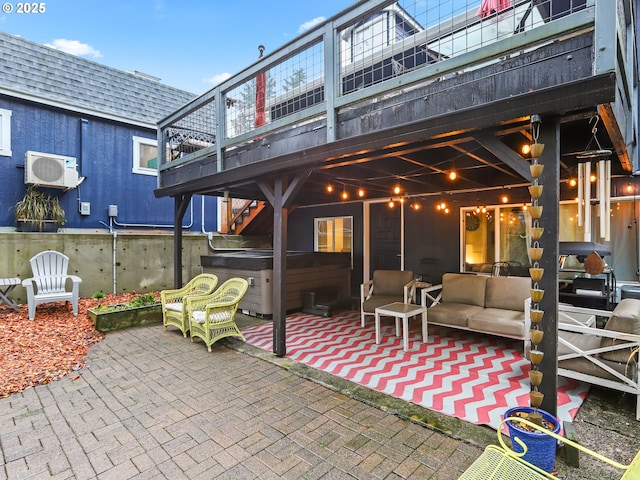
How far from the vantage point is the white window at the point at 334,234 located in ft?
26.8

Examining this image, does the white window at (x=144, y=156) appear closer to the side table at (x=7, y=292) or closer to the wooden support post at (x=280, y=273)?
the side table at (x=7, y=292)

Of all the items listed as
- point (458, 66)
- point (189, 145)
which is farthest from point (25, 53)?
point (458, 66)

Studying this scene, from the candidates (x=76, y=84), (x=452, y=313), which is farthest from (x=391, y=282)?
(x=76, y=84)

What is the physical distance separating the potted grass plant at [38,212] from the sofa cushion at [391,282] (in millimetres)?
6598

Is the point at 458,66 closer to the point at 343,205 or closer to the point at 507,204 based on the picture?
the point at 507,204

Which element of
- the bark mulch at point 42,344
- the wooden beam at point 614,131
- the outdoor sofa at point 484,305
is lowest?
the bark mulch at point 42,344

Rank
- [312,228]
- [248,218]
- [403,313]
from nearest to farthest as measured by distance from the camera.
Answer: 1. [403,313]
2. [312,228]
3. [248,218]

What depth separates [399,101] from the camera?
288cm

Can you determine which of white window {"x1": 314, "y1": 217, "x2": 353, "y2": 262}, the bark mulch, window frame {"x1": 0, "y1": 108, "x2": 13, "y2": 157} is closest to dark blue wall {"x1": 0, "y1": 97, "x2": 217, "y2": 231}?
window frame {"x1": 0, "y1": 108, "x2": 13, "y2": 157}

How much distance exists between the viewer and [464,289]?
4.84 meters

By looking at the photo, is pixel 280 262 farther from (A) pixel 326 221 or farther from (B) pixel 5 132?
(B) pixel 5 132

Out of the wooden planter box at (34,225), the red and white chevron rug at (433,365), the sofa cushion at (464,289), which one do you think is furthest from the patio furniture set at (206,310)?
the wooden planter box at (34,225)

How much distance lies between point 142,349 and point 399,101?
4.10 m

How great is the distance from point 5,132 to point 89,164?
146 cm
